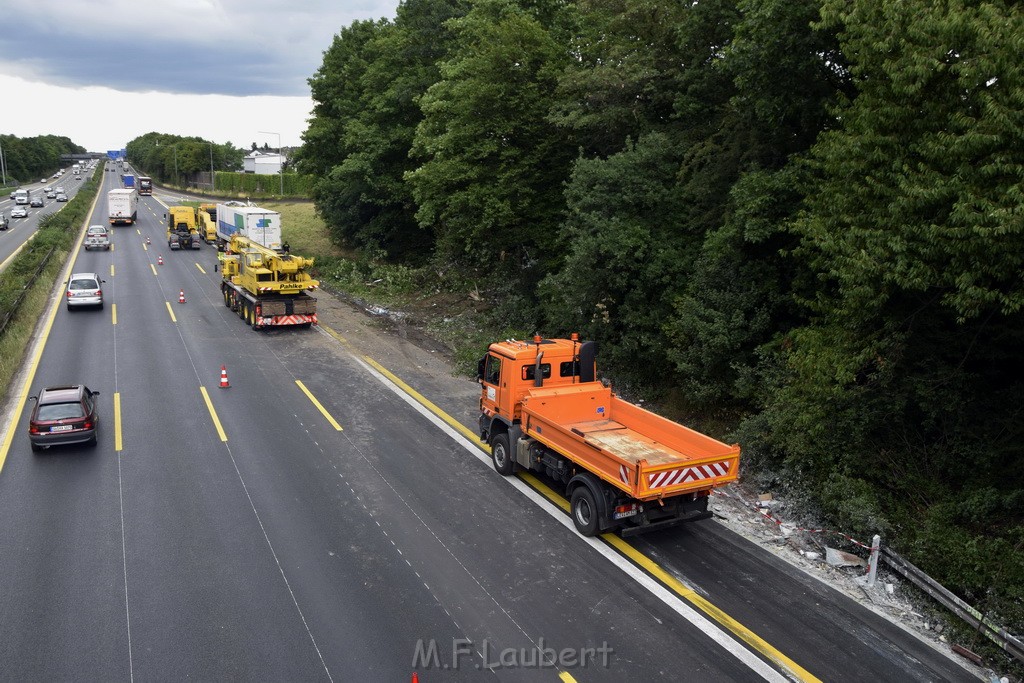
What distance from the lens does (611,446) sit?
13.1 m

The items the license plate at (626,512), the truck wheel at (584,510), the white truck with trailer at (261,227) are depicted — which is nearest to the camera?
the license plate at (626,512)

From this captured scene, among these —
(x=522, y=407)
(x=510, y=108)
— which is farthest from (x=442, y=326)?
(x=522, y=407)

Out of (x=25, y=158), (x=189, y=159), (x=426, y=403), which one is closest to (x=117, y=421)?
(x=426, y=403)

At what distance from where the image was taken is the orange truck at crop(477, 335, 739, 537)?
11461 millimetres

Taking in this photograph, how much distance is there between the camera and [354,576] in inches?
429

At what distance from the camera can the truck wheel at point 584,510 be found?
12047 millimetres

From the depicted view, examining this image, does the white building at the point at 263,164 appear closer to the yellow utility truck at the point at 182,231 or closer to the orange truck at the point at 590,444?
the yellow utility truck at the point at 182,231

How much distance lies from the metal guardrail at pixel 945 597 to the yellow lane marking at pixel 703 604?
265 cm

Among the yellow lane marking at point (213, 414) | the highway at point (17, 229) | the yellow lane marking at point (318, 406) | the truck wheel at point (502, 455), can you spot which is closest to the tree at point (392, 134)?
the yellow lane marking at point (318, 406)

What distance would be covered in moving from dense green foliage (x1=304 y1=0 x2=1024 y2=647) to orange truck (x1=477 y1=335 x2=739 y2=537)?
2705 millimetres

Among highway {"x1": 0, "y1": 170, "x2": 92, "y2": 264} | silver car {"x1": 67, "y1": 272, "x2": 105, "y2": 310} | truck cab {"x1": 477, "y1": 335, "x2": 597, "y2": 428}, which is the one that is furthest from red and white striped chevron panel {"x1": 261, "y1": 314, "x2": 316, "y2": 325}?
highway {"x1": 0, "y1": 170, "x2": 92, "y2": 264}

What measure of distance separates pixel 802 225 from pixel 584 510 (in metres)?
7.00

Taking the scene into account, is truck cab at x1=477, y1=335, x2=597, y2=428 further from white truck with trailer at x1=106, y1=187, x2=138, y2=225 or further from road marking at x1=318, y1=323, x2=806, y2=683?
white truck with trailer at x1=106, y1=187, x2=138, y2=225

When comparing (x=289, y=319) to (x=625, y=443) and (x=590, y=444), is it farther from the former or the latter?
(x=590, y=444)
